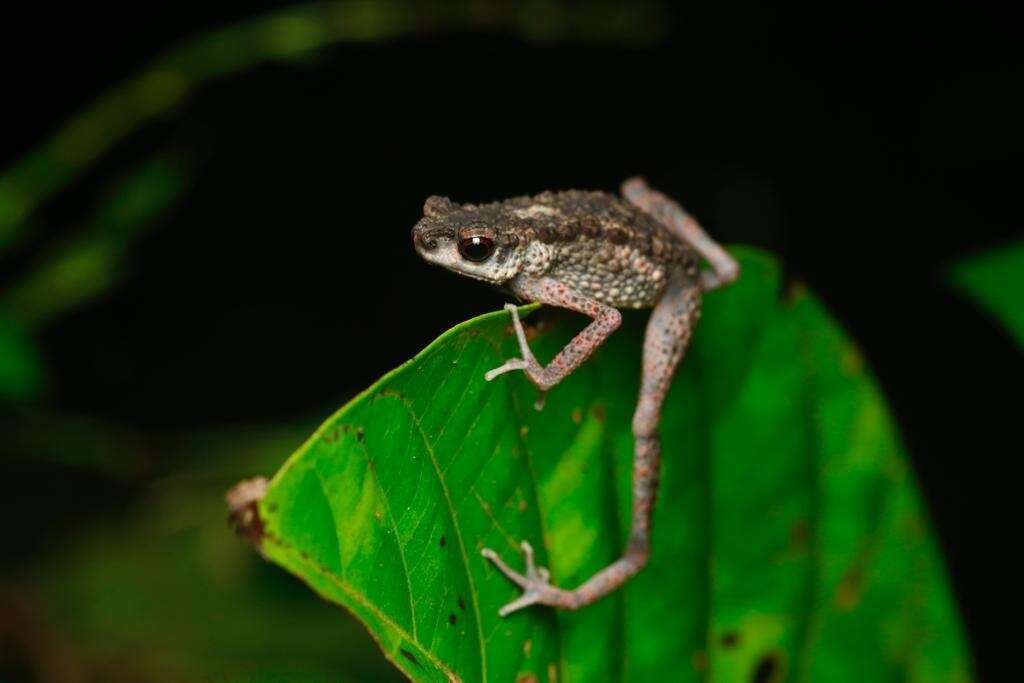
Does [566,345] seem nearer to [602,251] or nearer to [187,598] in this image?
[602,251]

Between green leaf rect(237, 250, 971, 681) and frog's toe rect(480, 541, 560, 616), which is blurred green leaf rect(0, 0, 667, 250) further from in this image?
frog's toe rect(480, 541, 560, 616)

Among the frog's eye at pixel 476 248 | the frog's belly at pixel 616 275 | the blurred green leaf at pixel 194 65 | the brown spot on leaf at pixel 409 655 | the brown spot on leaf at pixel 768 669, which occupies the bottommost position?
the brown spot on leaf at pixel 768 669

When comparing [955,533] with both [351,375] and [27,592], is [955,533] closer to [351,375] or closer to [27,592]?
[351,375]

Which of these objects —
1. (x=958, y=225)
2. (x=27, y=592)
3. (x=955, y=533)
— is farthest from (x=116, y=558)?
(x=958, y=225)

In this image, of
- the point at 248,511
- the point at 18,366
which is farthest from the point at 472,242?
the point at 18,366

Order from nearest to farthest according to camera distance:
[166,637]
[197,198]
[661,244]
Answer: [661,244] → [166,637] → [197,198]

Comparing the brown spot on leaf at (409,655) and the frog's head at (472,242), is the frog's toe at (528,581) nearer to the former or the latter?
the brown spot on leaf at (409,655)

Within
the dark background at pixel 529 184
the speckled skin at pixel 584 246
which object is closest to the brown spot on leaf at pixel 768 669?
the speckled skin at pixel 584 246
